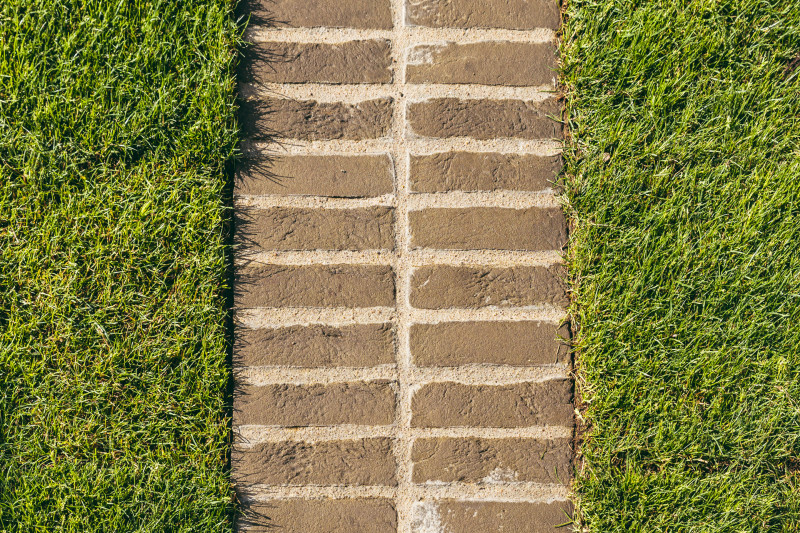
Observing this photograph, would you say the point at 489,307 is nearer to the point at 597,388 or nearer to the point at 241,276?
the point at 597,388

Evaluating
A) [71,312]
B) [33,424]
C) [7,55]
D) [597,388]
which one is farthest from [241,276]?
[597,388]

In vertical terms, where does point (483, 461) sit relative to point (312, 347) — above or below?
below

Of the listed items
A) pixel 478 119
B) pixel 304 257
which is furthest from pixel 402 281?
pixel 478 119

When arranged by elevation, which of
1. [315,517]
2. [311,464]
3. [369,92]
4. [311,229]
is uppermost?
[369,92]

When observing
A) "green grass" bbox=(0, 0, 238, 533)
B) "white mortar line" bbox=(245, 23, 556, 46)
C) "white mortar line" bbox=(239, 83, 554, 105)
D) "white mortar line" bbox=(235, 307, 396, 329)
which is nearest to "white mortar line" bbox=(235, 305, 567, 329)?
"white mortar line" bbox=(235, 307, 396, 329)

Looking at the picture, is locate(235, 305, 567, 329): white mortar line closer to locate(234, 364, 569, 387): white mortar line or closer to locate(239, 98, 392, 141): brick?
locate(234, 364, 569, 387): white mortar line

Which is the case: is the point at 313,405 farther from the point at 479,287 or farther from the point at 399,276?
the point at 479,287
